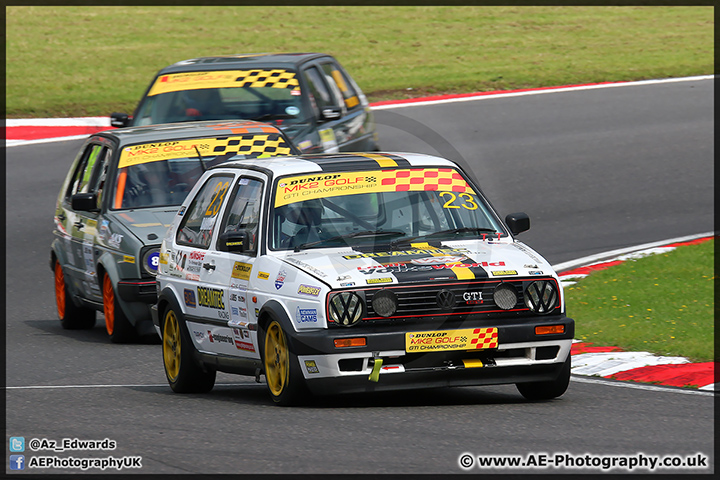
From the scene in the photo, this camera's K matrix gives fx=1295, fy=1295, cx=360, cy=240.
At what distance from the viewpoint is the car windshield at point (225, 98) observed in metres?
15.4

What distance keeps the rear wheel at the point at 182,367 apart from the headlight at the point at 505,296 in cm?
233

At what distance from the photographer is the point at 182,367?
9.08 m

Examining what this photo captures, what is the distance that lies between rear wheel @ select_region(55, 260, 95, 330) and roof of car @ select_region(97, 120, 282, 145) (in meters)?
1.60

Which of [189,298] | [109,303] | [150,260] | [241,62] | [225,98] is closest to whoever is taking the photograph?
[189,298]

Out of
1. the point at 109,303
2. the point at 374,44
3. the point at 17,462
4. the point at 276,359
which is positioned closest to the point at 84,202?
the point at 109,303

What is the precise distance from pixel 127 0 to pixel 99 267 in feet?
105

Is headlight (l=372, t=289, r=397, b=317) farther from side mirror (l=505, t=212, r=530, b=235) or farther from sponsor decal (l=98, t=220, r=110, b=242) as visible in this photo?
sponsor decal (l=98, t=220, r=110, b=242)

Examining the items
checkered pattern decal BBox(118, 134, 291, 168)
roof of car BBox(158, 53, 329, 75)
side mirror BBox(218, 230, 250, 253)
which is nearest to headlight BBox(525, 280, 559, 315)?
side mirror BBox(218, 230, 250, 253)

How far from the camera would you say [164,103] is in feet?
51.0

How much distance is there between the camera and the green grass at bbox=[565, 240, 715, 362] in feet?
33.4

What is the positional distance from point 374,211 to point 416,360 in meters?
1.33

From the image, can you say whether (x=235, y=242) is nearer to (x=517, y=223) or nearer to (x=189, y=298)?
(x=189, y=298)

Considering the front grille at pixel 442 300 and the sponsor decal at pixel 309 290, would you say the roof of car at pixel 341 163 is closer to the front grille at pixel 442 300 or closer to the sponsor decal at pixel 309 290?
the sponsor decal at pixel 309 290

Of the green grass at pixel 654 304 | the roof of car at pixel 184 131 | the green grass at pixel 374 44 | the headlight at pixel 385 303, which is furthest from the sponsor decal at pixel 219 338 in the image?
the green grass at pixel 374 44
